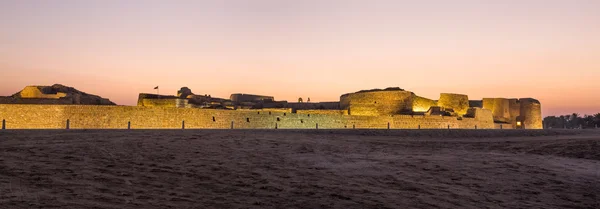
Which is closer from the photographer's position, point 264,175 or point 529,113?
point 264,175

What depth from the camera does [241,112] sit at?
3412cm

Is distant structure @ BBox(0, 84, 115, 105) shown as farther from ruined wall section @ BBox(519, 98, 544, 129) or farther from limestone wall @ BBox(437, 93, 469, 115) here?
ruined wall section @ BBox(519, 98, 544, 129)

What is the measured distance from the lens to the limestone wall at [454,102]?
58.1 metres

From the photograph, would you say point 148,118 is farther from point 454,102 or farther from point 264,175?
point 454,102

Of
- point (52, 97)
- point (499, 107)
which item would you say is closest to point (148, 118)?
point (52, 97)

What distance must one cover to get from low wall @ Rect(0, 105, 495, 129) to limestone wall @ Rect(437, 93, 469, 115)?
2027cm

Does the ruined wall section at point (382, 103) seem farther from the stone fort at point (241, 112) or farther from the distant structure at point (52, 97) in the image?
the distant structure at point (52, 97)

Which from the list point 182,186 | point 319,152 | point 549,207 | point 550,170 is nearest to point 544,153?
point 550,170

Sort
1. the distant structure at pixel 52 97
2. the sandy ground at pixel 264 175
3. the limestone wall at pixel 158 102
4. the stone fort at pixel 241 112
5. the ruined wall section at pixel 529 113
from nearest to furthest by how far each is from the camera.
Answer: the sandy ground at pixel 264 175 → the stone fort at pixel 241 112 → the distant structure at pixel 52 97 → the limestone wall at pixel 158 102 → the ruined wall section at pixel 529 113

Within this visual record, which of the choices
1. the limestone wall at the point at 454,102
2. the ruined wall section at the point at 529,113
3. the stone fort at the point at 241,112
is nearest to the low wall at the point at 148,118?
the stone fort at the point at 241,112

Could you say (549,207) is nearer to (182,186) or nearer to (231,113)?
(182,186)

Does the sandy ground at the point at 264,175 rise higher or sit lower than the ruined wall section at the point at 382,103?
lower

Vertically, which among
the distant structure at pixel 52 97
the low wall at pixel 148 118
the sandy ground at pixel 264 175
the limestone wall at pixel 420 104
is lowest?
the sandy ground at pixel 264 175

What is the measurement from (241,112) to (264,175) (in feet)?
89.8
